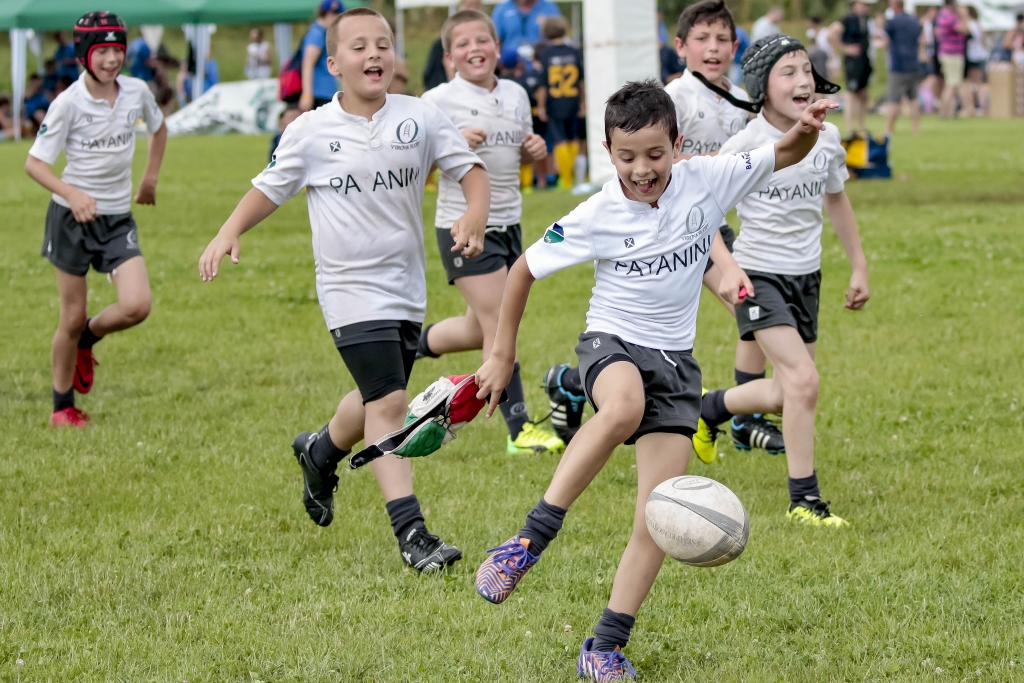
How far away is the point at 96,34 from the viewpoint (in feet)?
24.2

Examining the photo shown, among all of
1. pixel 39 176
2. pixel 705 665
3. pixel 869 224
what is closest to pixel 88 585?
pixel 705 665

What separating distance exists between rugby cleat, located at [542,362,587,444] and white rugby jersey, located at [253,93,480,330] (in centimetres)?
179

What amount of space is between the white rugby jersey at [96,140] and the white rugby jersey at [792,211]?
3898mm

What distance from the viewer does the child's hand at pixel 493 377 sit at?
4.17 m

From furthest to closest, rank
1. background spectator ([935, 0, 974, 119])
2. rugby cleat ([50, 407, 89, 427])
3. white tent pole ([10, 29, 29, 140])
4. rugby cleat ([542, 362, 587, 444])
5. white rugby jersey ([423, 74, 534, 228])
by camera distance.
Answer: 1. background spectator ([935, 0, 974, 119])
2. white tent pole ([10, 29, 29, 140])
3. rugby cleat ([50, 407, 89, 427])
4. white rugby jersey ([423, 74, 534, 228])
5. rugby cleat ([542, 362, 587, 444])

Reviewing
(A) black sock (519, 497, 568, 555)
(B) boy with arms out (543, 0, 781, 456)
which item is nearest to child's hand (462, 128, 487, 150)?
(B) boy with arms out (543, 0, 781, 456)

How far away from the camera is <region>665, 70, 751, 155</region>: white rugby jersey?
22.5ft

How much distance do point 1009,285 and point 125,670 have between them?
8.86 meters

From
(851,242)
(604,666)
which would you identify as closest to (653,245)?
(604,666)

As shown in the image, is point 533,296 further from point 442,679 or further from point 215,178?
point 215,178

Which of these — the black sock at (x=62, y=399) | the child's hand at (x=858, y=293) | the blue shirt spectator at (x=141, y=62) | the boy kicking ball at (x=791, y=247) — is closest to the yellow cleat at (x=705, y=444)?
the boy kicking ball at (x=791, y=247)

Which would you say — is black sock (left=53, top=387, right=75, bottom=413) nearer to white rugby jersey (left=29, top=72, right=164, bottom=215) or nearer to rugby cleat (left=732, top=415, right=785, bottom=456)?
white rugby jersey (left=29, top=72, right=164, bottom=215)

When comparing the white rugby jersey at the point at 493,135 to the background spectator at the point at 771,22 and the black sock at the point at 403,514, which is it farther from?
the background spectator at the point at 771,22

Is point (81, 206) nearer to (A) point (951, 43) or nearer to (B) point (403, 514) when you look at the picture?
(B) point (403, 514)
